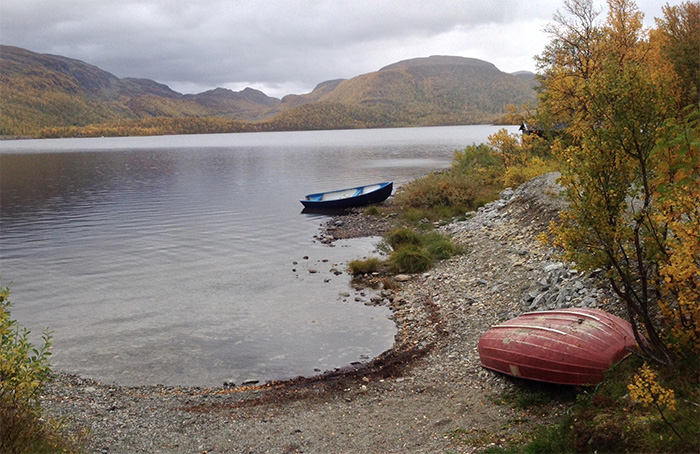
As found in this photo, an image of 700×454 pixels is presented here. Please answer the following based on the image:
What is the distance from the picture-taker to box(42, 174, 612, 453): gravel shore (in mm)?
8773

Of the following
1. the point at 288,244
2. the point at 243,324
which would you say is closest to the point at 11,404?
the point at 243,324

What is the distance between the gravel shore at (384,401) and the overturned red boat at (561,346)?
0.60 meters

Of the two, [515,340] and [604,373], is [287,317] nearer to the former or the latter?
[515,340]

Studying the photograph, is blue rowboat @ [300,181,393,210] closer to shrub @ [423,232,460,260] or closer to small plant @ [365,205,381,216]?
small plant @ [365,205,381,216]

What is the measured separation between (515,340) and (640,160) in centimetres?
489

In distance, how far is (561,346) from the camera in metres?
9.05

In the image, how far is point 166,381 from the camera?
13273 mm

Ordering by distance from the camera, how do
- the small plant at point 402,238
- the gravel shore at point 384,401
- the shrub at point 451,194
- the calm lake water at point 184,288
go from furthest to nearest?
1. the shrub at point 451,194
2. the small plant at point 402,238
3. the calm lake water at point 184,288
4. the gravel shore at point 384,401

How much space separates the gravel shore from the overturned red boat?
1.98 feet

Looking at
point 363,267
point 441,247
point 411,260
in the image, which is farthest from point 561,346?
point 441,247

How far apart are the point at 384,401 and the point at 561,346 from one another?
12.2 ft

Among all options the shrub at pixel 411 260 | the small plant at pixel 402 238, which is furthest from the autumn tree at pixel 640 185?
the small plant at pixel 402 238

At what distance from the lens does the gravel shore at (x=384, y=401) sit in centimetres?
877

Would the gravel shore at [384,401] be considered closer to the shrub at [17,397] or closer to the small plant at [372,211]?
the shrub at [17,397]
